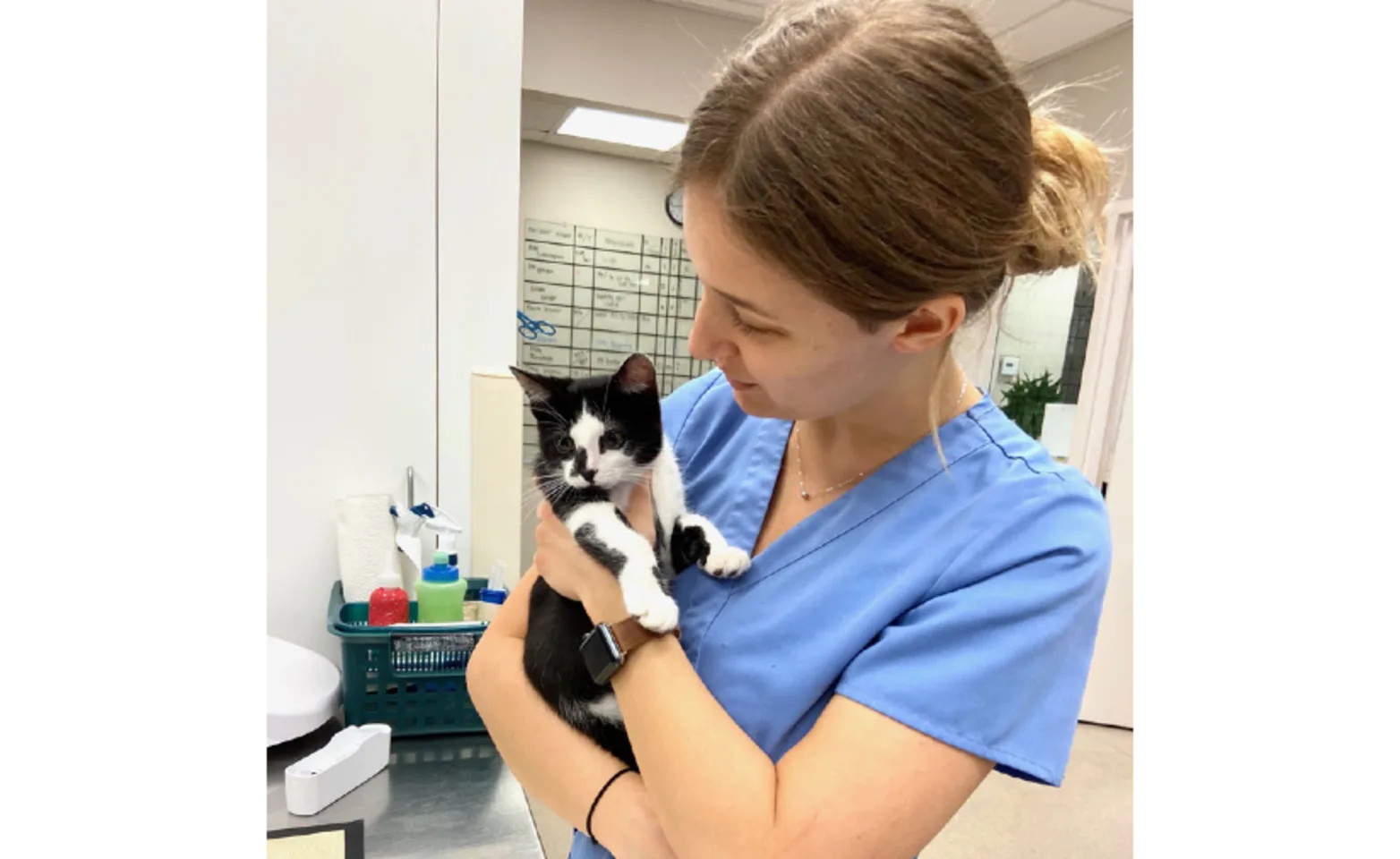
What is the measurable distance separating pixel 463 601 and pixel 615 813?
3.41 feet

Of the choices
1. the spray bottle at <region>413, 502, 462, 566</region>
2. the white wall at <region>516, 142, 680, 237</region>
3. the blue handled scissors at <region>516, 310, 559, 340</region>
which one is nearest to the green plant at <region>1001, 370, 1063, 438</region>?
the white wall at <region>516, 142, 680, 237</region>

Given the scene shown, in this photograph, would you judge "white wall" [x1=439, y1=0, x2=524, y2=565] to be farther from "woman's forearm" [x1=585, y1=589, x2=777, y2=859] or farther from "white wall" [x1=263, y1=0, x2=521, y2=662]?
"woman's forearm" [x1=585, y1=589, x2=777, y2=859]

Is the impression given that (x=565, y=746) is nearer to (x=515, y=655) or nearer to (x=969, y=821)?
(x=515, y=655)

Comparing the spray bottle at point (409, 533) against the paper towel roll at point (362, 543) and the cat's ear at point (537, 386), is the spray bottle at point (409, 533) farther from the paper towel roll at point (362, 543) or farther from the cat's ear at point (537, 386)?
the cat's ear at point (537, 386)

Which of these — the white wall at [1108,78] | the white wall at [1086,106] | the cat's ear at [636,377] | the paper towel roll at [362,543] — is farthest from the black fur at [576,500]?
the white wall at [1108,78]

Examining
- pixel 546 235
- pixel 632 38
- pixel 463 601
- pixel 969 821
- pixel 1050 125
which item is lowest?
pixel 969 821

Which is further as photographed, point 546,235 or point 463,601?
point 546,235

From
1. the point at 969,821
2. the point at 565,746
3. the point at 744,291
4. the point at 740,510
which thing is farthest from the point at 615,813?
the point at 969,821

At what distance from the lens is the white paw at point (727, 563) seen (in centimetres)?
81

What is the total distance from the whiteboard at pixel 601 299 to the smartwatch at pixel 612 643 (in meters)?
2.59

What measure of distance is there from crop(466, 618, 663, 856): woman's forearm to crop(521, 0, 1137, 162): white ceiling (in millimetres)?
2302

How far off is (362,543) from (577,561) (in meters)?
1.05

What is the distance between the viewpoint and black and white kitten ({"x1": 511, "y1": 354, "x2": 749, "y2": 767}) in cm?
84

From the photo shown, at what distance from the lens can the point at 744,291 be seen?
0.66m
